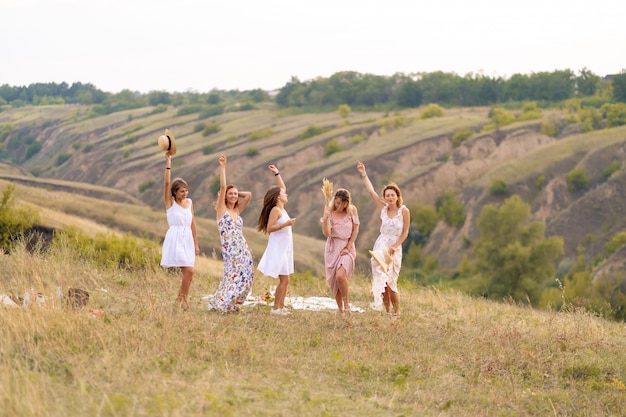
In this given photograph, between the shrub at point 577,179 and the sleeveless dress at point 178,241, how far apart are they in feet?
205

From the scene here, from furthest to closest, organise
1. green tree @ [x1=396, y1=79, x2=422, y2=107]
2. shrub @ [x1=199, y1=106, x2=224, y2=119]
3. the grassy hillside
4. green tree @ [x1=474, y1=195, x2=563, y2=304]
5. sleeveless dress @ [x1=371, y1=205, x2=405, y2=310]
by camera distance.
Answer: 1. shrub @ [x1=199, y1=106, x2=224, y2=119]
2. green tree @ [x1=396, y1=79, x2=422, y2=107]
3. the grassy hillside
4. green tree @ [x1=474, y1=195, x2=563, y2=304]
5. sleeveless dress @ [x1=371, y1=205, x2=405, y2=310]

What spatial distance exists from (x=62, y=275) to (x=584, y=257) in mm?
51450

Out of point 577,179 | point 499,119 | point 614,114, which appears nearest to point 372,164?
point 499,119

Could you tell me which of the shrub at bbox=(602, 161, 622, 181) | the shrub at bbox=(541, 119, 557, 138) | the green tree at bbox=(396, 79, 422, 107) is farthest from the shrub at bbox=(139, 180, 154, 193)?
Result: the shrub at bbox=(602, 161, 622, 181)

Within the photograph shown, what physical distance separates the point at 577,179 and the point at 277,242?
6221cm

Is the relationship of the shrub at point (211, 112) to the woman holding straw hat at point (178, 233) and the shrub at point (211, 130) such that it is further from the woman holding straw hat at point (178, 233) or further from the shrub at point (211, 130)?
the woman holding straw hat at point (178, 233)

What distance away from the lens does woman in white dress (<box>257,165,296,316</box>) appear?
11.9 metres

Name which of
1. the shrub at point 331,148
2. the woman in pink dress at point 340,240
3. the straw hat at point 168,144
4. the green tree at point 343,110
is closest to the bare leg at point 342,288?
the woman in pink dress at point 340,240

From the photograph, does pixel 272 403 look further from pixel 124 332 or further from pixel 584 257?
pixel 584 257

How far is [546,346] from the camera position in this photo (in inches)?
438

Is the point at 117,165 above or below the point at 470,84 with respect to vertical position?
below

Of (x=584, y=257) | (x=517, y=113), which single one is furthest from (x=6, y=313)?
(x=517, y=113)

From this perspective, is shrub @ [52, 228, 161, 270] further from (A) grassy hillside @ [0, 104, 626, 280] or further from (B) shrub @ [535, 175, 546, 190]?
(B) shrub @ [535, 175, 546, 190]

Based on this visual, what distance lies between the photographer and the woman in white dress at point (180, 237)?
11.6m
